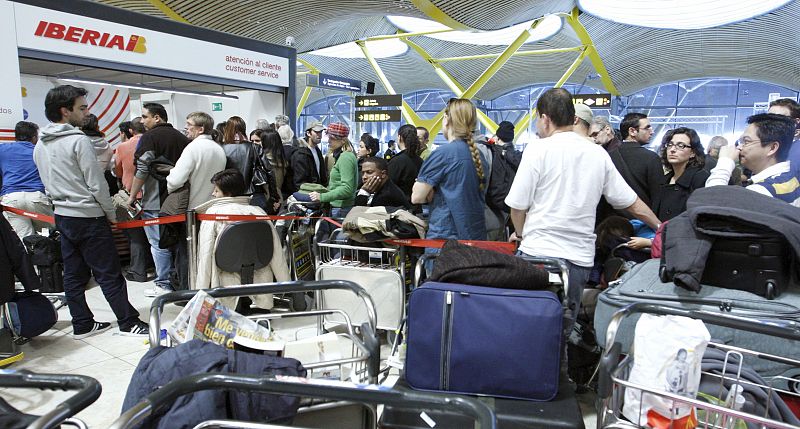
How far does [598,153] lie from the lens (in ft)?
8.71

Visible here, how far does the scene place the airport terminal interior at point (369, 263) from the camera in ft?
4.99

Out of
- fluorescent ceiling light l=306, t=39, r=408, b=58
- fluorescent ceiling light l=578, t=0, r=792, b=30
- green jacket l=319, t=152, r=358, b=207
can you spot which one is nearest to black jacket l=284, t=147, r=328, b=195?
green jacket l=319, t=152, r=358, b=207

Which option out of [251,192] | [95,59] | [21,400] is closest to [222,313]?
[21,400]

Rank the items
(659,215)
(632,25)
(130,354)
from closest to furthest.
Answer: (659,215) < (130,354) < (632,25)

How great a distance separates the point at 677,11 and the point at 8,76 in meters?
22.2

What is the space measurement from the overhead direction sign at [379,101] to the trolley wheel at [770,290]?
15.3 m

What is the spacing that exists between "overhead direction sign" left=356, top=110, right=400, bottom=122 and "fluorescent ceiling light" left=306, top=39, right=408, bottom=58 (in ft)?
36.5

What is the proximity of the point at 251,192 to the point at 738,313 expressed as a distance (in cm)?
471

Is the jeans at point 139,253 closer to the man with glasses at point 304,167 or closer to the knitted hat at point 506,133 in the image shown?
the man with glasses at point 304,167

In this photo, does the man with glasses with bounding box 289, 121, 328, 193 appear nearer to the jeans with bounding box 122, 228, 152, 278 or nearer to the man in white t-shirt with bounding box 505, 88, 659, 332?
the jeans with bounding box 122, 228, 152, 278

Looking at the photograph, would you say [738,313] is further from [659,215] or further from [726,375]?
[659,215]

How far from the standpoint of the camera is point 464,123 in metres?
3.51

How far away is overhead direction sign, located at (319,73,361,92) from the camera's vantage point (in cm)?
1551

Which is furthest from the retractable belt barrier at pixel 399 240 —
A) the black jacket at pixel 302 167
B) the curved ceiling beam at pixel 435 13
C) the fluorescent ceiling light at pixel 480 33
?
the fluorescent ceiling light at pixel 480 33
